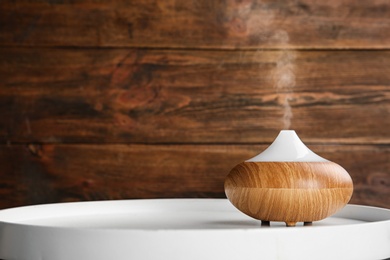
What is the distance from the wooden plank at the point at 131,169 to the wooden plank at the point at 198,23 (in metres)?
0.18

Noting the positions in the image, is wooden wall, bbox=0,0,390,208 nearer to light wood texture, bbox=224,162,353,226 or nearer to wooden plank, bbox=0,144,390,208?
wooden plank, bbox=0,144,390,208

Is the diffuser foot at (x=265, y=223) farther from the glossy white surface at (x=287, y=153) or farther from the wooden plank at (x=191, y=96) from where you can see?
the wooden plank at (x=191, y=96)

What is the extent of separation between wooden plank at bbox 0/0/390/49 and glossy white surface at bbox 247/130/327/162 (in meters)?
0.53

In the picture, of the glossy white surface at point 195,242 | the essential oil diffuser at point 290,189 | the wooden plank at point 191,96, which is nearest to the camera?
the glossy white surface at point 195,242

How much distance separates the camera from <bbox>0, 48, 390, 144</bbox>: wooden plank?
43.7 inches

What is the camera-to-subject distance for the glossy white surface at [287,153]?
0.59 m

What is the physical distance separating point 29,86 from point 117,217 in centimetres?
50

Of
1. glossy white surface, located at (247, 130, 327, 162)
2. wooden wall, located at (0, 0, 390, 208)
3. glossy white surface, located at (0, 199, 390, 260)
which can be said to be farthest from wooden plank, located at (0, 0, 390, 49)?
glossy white surface, located at (0, 199, 390, 260)

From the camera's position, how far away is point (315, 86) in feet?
3.68

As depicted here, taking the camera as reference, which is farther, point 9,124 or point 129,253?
point 9,124

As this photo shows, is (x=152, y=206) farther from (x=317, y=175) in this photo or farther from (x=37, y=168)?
(x=37, y=168)

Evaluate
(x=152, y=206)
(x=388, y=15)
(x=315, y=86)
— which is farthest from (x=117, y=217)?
(x=388, y=15)

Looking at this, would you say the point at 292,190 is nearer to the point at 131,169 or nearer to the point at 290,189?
the point at 290,189

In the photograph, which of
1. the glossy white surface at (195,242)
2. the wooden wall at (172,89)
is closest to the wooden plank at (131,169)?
the wooden wall at (172,89)
